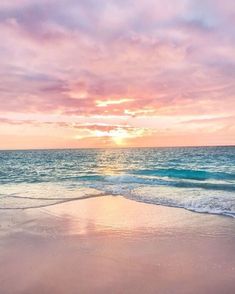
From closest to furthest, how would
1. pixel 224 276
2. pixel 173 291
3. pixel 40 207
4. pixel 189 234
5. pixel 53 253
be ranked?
pixel 173 291
pixel 224 276
pixel 53 253
pixel 189 234
pixel 40 207

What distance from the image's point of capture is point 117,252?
6961 millimetres

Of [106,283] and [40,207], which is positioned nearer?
[106,283]

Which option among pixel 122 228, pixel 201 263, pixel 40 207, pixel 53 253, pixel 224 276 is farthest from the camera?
pixel 40 207

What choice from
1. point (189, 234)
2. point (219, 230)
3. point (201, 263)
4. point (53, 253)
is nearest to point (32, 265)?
point (53, 253)

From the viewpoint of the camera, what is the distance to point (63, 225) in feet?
31.0

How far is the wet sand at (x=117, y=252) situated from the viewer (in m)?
5.36

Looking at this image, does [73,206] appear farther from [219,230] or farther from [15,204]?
[219,230]

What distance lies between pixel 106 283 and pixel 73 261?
1.25 metres

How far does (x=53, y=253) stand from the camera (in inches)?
273

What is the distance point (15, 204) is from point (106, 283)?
8792 millimetres

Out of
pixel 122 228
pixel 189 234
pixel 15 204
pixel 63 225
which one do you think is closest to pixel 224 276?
pixel 189 234

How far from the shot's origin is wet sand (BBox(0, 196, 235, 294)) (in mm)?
5363

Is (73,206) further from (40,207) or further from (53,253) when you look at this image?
(53,253)

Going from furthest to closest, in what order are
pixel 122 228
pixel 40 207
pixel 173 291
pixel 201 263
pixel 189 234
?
pixel 40 207, pixel 122 228, pixel 189 234, pixel 201 263, pixel 173 291
